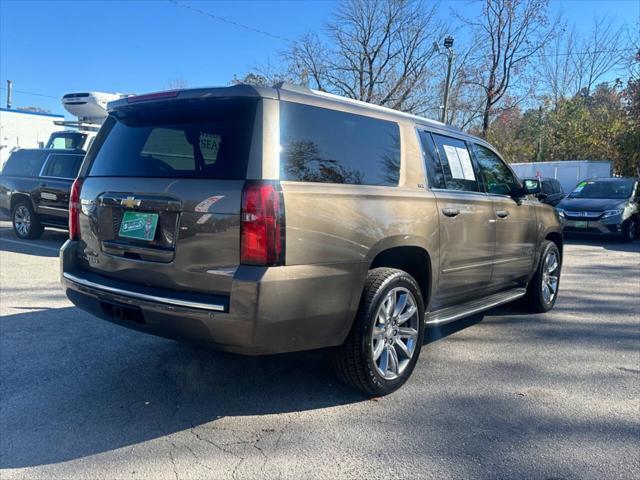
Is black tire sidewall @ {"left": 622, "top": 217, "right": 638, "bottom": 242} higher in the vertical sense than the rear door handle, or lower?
lower

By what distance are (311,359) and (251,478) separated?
1.69m

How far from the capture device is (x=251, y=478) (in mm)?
2652

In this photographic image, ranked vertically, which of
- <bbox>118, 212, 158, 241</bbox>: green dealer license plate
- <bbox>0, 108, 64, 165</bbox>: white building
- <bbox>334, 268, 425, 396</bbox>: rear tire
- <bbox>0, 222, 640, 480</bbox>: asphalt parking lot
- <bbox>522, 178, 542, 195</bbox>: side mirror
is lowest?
<bbox>0, 222, 640, 480</bbox>: asphalt parking lot

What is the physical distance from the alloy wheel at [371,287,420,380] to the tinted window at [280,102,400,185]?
83 cm

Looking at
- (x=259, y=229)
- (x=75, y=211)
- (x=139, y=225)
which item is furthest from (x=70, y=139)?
(x=259, y=229)

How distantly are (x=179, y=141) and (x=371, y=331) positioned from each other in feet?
5.59

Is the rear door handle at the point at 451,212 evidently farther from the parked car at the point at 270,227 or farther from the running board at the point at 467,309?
the running board at the point at 467,309

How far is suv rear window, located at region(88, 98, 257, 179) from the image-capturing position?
2.99 m

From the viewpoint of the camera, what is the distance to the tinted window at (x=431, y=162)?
162 inches

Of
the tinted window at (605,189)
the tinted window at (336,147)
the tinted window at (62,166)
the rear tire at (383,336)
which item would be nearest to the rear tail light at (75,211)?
the tinted window at (336,147)

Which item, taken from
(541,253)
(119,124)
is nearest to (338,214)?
(119,124)

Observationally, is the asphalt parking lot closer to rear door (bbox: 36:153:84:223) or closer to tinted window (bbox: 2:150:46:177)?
rear door (bbox: 36:153:84:223)

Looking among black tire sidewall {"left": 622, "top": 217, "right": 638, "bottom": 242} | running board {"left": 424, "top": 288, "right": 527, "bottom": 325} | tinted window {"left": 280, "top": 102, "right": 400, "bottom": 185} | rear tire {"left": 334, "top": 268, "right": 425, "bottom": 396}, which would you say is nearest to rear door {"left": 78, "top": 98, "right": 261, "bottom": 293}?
tinted window {"left": 280, "top": 102, "right": 400, "bottom": 185}

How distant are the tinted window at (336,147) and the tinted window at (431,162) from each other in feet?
1.18
